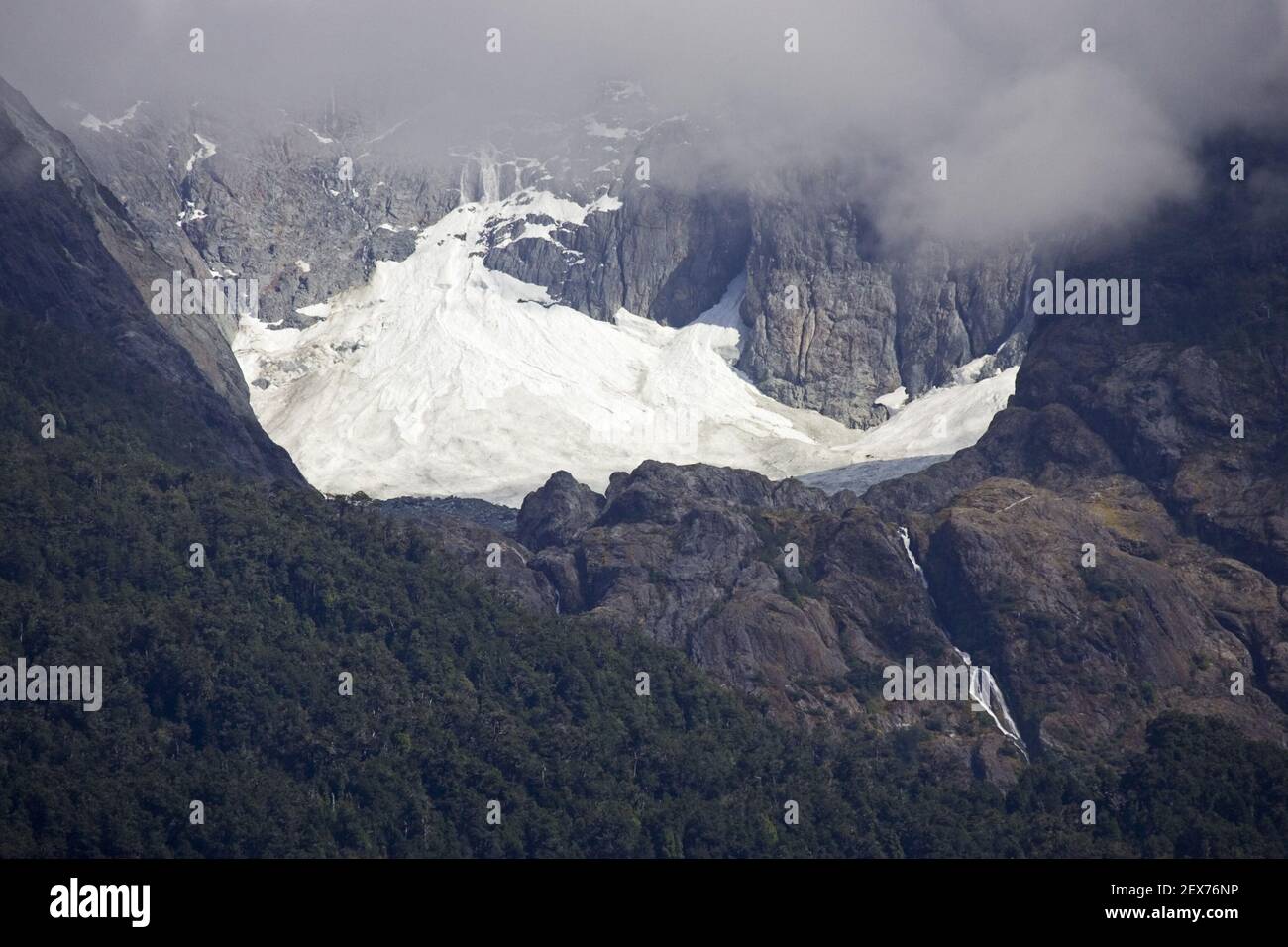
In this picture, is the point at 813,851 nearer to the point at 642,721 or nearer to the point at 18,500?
the point at 642,721

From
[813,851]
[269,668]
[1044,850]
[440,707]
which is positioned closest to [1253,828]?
[1044,850]

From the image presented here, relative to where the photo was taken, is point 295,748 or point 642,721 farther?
point 642,721
